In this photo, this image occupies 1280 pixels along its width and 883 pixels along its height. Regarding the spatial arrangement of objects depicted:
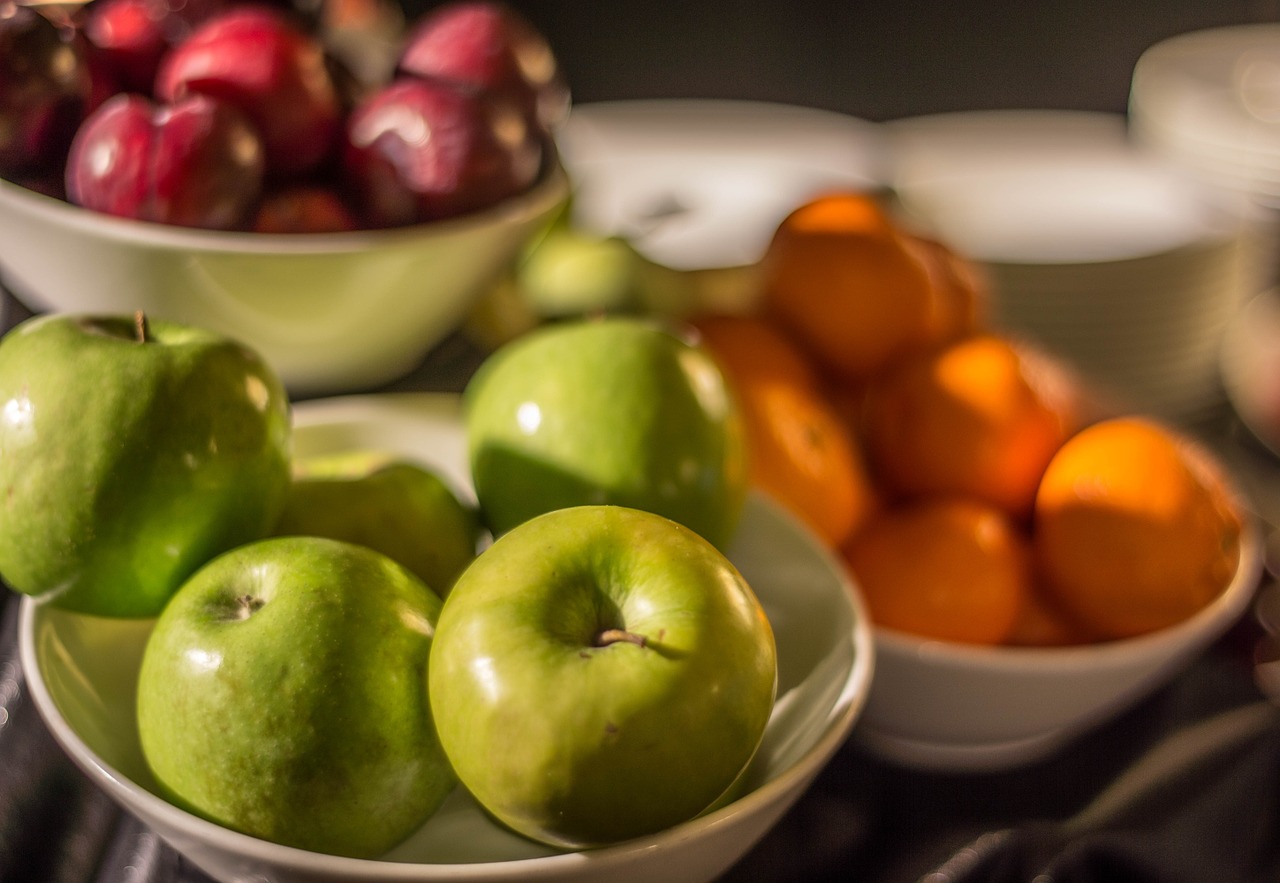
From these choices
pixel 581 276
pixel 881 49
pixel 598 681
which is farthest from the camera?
pixel 881 49

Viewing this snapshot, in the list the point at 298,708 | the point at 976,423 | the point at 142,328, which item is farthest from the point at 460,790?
the point at 976,423

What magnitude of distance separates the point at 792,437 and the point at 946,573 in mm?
111

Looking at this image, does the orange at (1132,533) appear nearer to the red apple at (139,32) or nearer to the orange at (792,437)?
the orange at (792,437)

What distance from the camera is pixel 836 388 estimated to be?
2.22ft

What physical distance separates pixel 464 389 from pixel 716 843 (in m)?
0.46

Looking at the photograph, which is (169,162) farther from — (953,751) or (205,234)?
(953,751)

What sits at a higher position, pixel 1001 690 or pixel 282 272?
pixel 282 272

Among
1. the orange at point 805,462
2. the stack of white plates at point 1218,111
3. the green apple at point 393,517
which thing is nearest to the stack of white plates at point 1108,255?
the stack of white plates at point 1218,111

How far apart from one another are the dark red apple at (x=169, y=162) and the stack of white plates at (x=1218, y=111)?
3.23 ft

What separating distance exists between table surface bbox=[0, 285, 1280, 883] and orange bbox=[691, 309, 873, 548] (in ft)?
0.41

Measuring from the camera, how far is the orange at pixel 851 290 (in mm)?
632

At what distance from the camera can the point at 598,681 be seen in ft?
1.01

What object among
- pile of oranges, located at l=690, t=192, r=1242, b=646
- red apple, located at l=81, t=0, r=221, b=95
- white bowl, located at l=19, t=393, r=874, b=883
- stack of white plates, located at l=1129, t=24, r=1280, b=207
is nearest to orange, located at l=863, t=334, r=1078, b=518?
pile of oranges, located at l=690, t=192, r=1242, b=646

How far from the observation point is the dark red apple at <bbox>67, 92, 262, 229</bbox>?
0.48m
